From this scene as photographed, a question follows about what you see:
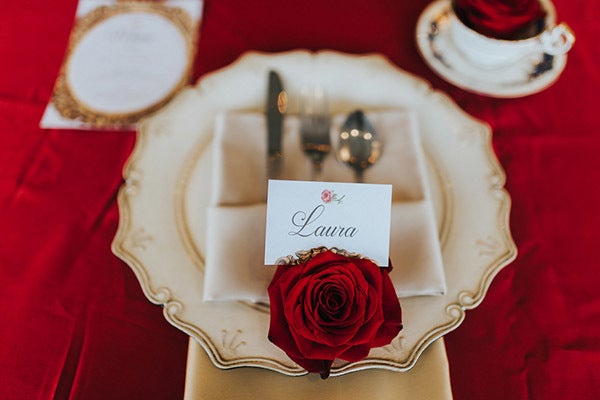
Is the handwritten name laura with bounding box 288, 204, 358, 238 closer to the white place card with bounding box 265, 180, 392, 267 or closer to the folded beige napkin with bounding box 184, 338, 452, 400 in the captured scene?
the white place card with bounding box 265, 180, 392, 267

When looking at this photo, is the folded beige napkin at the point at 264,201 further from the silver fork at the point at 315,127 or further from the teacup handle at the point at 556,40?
the teacup handle at the point at 556,40

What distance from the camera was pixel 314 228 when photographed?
40 centimetres

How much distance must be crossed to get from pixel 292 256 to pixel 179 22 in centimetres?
47

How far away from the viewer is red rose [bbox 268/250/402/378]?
34 cm

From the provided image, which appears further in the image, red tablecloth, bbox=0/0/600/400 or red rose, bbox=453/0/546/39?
red rose, bbox=453/0/546/39

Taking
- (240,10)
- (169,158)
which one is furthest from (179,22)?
(169,158)

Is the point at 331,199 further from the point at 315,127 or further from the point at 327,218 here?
the point at 315,127

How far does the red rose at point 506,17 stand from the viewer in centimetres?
57

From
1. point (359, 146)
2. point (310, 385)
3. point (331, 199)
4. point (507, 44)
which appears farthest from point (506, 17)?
point (310, 385)

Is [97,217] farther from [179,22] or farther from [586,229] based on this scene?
[586,229]

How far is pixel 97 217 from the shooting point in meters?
0.52

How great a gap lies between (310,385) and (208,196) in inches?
9.4

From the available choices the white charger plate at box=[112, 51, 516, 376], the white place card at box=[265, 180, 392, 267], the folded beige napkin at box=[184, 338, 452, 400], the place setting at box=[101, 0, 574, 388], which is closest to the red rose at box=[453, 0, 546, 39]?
the place setting at box=[101, 0, 574, 388]

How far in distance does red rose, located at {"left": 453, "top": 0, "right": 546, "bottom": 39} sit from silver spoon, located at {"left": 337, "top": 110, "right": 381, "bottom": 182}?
21 cm
